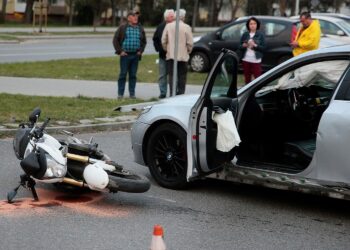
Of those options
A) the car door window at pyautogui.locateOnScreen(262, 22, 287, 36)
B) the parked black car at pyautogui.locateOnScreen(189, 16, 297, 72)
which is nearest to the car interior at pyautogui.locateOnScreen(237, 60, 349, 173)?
the parked black car at pyautogui.locateOnScreen(189, 16, 297, 72)

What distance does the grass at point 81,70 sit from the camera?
17.3 metres

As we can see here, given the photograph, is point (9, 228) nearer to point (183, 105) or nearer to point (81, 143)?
point (81, 143)

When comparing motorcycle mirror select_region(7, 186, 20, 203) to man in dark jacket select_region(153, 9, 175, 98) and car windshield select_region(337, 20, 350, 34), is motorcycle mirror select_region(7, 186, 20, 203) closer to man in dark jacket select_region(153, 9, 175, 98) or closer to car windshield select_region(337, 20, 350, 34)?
man in dark jacket select_region(153, 9, 175, 98)

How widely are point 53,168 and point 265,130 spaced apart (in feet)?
7.59

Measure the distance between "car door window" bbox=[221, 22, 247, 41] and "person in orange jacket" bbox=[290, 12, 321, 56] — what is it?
6447mm

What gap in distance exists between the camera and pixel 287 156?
678 cm

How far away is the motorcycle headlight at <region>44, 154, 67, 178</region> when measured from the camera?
6148 millimetres

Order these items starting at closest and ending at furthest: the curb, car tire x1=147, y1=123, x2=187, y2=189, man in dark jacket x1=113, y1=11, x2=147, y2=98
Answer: car tire x1=147, y1=123, x2=187, y2=189, the curb, man in dark jacket x1=113, y1=11, x2=147, y2=98

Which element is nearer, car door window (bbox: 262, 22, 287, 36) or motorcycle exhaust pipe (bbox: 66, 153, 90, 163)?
motorcycle exhaust pipe (bbox: 66, 153, 90, 163)

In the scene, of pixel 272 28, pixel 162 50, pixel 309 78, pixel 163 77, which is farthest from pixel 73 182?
pixel 272 28

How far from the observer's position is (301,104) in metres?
7.50

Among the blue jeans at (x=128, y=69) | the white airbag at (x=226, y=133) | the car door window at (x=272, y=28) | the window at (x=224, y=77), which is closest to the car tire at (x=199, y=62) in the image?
the car door window at (x=272, y=28)

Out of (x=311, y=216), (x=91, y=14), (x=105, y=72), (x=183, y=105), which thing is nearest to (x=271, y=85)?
(x=183, y=105)

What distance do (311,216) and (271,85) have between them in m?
1.68
